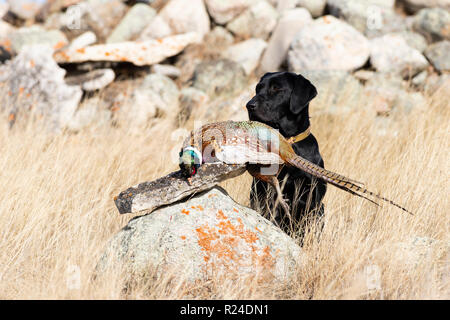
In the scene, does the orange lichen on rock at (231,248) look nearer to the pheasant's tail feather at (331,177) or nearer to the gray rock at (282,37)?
the pheasant's tail feather at (331,177)

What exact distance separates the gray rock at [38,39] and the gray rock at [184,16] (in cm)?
216

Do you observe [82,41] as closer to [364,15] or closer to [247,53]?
[247,53]

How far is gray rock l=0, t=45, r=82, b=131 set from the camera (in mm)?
7031

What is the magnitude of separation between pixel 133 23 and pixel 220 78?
271 cm

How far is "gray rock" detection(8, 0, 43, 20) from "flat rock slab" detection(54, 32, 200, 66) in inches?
130

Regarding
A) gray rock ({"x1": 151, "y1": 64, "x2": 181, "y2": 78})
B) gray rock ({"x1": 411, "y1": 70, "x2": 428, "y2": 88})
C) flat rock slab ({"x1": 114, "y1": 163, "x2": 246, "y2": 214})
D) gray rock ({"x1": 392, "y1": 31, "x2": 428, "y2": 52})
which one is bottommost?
gray rock ({"x1": 411, "y1": 70, "x2": 428, "y2": 88})

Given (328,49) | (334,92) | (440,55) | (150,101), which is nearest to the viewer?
(334,92)

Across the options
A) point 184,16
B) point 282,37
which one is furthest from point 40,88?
point 282,37

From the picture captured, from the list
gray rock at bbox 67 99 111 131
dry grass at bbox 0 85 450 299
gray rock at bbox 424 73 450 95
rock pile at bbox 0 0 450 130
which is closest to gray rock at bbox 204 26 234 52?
rock pile at bbox 0 0 450 130

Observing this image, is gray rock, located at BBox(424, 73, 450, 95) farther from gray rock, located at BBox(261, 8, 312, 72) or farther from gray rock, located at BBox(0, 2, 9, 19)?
gray rock, located at BBox(0, 2, 9, 19)

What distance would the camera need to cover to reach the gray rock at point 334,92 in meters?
6.40

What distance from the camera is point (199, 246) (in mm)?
2627
